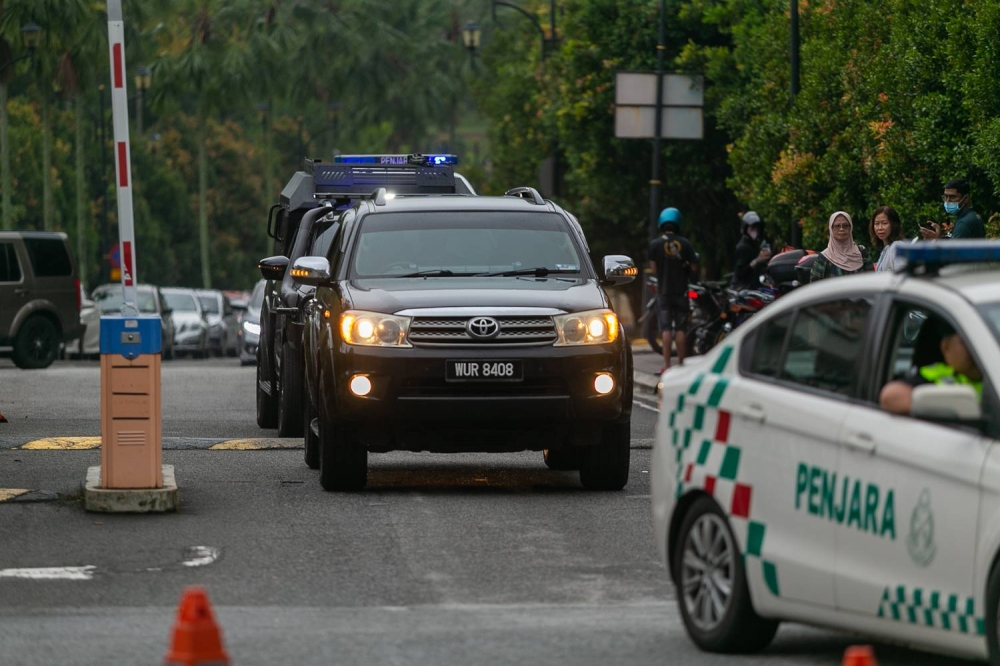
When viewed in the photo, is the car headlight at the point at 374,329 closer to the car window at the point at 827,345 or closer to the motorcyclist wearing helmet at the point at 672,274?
the car window at the point at 827,345

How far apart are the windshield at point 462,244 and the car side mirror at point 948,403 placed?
7.29 m

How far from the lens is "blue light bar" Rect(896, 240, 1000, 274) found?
755 centimetres

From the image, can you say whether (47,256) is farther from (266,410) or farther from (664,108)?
(266,410)


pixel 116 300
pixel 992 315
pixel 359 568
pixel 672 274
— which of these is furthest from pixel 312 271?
pixel 116 300

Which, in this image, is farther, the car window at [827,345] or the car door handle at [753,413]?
the car door handle at [753,413]

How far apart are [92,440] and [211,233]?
82149 mm

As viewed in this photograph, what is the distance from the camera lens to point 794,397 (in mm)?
→ 7805

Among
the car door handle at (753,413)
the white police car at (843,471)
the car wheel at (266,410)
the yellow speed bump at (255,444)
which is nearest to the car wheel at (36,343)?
the car wheel at (266,410)

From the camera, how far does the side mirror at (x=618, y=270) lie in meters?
14.1

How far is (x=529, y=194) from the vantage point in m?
15.5

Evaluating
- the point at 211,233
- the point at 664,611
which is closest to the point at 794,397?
the point at 664,611

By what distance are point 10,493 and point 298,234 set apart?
5.10 metres

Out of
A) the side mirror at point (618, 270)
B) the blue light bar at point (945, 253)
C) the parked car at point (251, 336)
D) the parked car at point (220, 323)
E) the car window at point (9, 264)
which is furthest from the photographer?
the parked car at point (220, 323)

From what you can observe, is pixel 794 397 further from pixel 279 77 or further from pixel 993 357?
pixel 279 77
